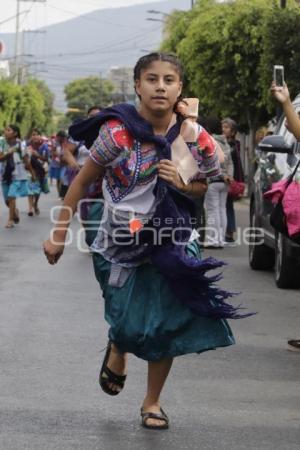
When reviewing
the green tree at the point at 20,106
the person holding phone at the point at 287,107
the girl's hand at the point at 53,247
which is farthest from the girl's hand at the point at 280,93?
the green tree at the point at 20,106

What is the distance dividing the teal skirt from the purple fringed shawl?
0.22 feet

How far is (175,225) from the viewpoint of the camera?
6.48m

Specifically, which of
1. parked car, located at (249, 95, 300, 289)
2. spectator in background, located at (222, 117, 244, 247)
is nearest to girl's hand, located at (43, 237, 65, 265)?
parked car, located at (249, 95, 300, 289)

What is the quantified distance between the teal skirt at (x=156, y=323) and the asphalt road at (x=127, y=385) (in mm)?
421

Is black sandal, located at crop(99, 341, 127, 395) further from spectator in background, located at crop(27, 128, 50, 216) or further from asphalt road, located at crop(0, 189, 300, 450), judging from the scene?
spectator in background, located at crop(27, 128, 50, 216)

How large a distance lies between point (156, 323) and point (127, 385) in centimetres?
134

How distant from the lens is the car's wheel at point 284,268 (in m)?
12.6

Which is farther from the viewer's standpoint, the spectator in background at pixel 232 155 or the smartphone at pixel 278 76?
the spectator in background at pixel 232 155

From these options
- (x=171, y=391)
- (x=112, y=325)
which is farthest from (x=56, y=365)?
(x=112, y=325)

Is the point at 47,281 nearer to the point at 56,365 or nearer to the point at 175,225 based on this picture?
the point at 56,365

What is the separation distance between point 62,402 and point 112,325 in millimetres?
758

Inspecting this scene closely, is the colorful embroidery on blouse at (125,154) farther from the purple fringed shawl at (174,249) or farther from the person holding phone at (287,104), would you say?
the person holding phone at (287,104)

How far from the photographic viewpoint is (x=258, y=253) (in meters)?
14.9

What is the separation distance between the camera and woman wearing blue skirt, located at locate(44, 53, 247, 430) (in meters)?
6.39
